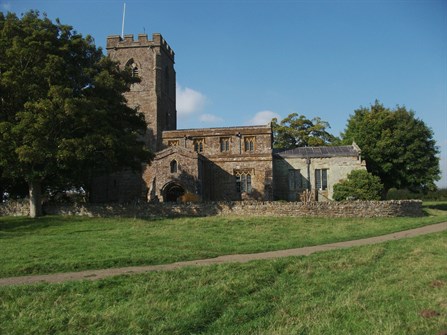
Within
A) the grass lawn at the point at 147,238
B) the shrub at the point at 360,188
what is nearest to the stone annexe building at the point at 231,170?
the shrub at the point at 360,188

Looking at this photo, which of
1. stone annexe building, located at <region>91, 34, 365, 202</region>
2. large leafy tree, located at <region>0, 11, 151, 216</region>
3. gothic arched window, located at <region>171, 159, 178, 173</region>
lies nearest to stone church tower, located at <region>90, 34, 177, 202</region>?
stone annexe building, located at <region>91, 34, 365, 202</region>

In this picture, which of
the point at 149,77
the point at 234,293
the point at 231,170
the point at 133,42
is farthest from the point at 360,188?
the point at 133,42

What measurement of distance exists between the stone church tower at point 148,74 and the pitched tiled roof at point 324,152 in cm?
1379

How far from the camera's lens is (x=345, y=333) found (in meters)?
6.07

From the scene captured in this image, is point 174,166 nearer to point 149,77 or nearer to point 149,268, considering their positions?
point 149,77

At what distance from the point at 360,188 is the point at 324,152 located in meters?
9.05

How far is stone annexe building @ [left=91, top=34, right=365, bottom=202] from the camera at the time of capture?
34.5m

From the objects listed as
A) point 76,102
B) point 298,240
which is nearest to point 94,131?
point 76,102

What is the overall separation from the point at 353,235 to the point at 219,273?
938cm

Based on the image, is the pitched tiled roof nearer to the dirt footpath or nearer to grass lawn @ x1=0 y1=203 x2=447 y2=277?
grass lawn @ x1=0 y1=203 x2=447 y2=277

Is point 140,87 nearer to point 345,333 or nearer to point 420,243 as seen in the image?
point 420,243

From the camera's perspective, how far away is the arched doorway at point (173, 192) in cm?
3488

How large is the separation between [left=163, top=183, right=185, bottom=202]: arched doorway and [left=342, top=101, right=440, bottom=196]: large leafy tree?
18.2 m

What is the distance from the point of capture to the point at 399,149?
1538 inches
